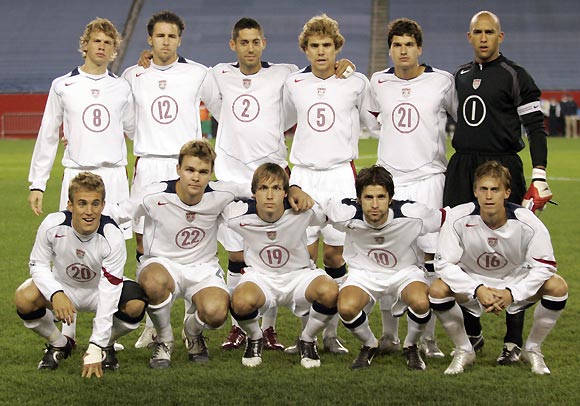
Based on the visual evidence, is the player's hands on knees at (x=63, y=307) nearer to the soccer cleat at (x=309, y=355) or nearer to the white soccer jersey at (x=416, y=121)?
the soccer cleat at (x=309, y=355)

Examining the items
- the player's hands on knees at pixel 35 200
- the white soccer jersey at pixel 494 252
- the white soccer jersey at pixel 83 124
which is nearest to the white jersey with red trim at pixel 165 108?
the white soccer jersey at pixel 83 124

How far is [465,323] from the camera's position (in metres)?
5.32

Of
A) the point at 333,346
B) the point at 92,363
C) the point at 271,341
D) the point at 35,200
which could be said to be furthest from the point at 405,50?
the point at 92,363

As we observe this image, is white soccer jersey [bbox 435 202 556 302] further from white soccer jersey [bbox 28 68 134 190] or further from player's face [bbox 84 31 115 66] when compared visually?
player's face [bbox 84 31 115 66]

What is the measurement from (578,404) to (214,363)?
6.02 feet

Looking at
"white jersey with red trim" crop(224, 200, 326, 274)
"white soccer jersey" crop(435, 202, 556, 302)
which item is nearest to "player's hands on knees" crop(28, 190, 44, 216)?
"white jersey with red trim" crop(224, 200, 326, 274)

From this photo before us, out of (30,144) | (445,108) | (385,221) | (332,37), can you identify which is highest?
(332,37)

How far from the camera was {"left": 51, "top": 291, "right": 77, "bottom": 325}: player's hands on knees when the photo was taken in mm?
4645

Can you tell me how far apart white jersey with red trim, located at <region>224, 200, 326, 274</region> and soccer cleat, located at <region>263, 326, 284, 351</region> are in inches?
17.6

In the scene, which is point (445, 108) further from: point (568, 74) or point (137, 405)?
point (568, 74)

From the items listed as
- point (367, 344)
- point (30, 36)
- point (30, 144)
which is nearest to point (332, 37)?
point (367, 344)

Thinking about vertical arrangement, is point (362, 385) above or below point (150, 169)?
below

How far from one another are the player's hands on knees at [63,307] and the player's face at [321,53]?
197cm

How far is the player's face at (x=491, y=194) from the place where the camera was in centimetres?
478
